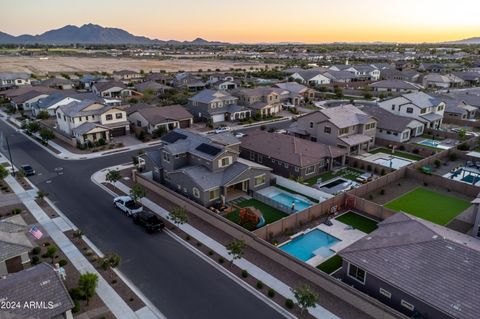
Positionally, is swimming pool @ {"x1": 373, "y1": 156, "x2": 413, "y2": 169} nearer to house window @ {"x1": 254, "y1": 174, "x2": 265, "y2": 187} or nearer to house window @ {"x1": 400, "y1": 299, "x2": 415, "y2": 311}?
house window @ {"x1": 254, "y1": 174, "x2": 265, "y2": 187}

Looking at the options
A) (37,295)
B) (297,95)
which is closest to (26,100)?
(297,95)

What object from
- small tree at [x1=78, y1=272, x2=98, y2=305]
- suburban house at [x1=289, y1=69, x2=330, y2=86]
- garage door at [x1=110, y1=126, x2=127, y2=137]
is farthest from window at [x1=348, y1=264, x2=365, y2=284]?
suburban house at [x1=289, y1=69, x2=330, y2=86]

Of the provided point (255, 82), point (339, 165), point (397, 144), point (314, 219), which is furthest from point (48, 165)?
point (255, 82)

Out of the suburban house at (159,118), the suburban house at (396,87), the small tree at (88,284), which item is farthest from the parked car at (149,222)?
the suburban house at (396,87)

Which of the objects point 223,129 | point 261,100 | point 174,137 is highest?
point 174,137

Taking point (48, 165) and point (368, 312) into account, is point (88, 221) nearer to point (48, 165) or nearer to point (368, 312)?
point (48, 165)

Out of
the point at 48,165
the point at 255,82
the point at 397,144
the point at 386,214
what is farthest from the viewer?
the point at 255,82

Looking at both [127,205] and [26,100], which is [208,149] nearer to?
[127,205]
